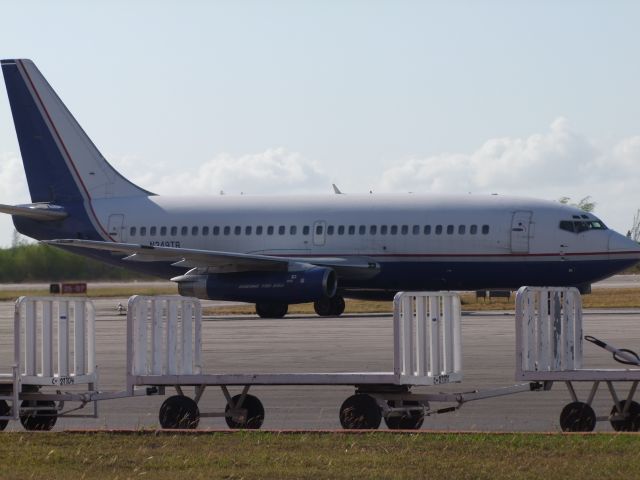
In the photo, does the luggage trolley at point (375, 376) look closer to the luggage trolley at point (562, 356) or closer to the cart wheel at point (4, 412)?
the luggage trolley at point (562, 356)

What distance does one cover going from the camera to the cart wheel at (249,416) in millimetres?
13547

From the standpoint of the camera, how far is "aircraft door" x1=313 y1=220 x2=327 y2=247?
41938 mm

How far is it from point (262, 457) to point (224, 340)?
713 inches

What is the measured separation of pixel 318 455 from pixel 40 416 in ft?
12.6

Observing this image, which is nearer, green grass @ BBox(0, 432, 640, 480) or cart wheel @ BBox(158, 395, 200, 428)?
green grass @ BBox(0, 432, 640, 480)

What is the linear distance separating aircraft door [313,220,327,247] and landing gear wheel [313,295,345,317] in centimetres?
180

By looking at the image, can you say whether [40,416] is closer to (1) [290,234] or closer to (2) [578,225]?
(2) [578,225]

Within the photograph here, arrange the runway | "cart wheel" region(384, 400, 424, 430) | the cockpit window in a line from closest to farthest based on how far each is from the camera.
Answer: "cart wheel" region(384, 400, 424, 430) → the runway → the cockpit window

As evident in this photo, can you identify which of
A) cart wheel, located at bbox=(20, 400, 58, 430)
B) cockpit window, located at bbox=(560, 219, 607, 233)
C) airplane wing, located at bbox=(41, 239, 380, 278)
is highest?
cockpit window, located at bbox=(560, 219, 607, 233)

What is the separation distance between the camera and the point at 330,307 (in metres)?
41.3

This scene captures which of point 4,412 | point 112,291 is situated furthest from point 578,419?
point 112,291

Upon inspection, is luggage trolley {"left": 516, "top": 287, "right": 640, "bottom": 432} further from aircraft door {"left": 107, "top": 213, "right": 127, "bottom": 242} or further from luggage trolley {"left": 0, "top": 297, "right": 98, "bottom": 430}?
aircraft door {"left": 107, "top": 213, "right": 127, "bottom": 242}

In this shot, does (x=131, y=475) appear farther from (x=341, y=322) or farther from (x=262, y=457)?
(x=341, y=322)

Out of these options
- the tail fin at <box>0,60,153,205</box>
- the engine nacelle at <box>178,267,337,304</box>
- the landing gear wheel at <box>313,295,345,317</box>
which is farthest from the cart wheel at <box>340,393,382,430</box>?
the tail fin at <box>0,60,153,205</box>
